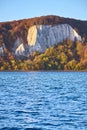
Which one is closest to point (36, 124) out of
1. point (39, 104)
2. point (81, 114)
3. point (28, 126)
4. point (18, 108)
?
point (28, 126)

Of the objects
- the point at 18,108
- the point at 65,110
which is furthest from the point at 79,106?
the point at 18,108

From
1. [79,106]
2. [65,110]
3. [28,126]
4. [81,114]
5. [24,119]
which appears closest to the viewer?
[28,126]

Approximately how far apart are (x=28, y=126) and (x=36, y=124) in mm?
986

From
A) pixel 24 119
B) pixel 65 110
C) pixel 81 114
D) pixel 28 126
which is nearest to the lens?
pixel 28 126

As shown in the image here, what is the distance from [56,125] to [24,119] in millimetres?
3126

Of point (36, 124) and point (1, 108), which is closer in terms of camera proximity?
point (36, 124)

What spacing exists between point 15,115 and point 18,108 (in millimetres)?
4532

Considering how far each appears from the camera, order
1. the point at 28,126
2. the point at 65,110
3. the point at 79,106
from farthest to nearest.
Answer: the point at 79,106 → the point at 65,110 → the point at 28,126

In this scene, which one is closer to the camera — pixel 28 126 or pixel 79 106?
pixel 28 126

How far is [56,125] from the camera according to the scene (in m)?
27.3

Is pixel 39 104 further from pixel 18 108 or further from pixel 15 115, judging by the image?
pixel 15 115

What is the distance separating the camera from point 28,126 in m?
27.0

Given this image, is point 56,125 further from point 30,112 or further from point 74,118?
point 30,112

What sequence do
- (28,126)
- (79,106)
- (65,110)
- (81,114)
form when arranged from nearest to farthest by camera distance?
(28,126) < (81,114) < (65,110) < (79,106)
